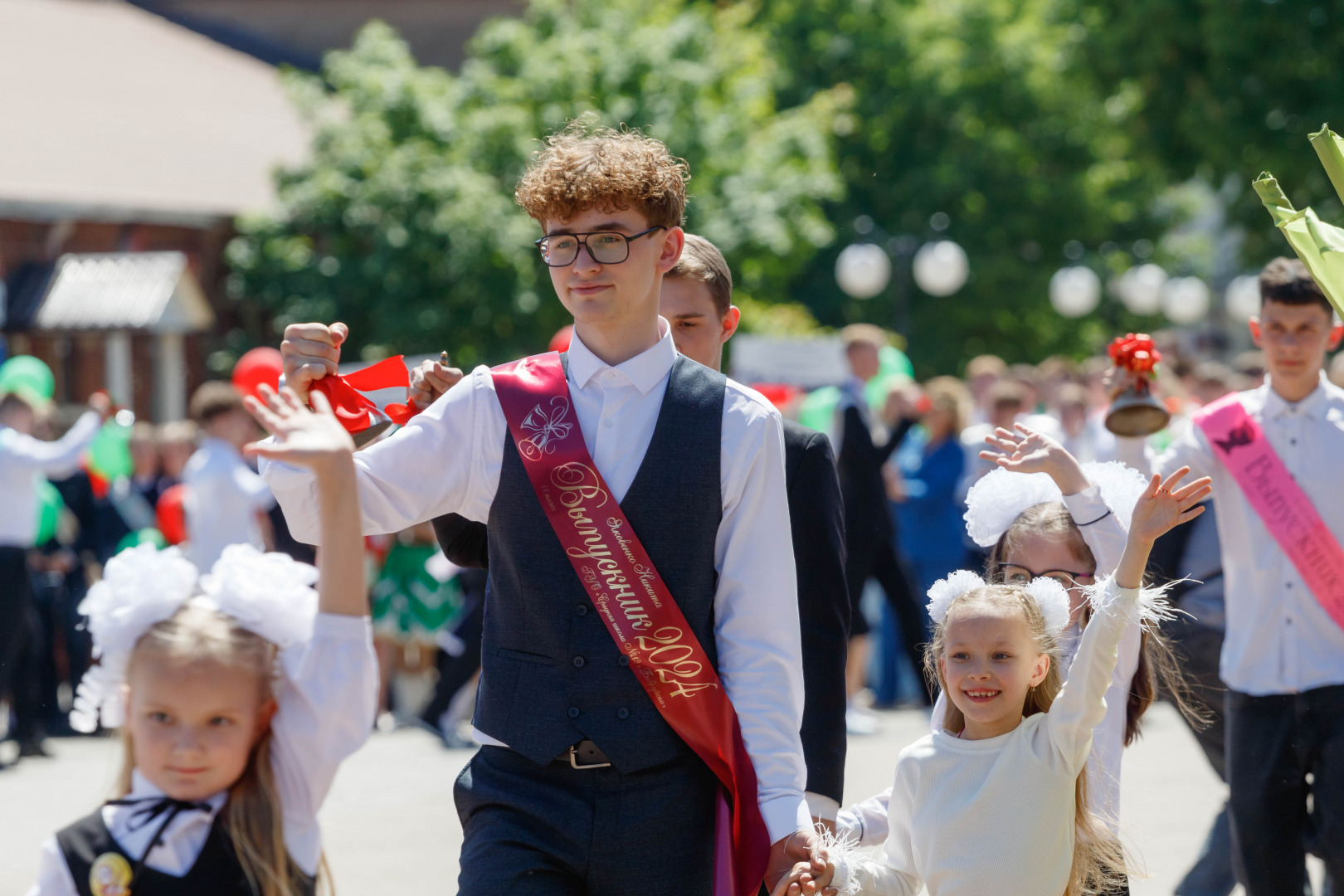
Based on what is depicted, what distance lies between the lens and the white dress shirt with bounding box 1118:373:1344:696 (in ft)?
14.5

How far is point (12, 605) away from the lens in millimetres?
8508

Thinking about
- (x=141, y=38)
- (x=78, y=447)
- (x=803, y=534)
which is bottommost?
(x=803, y=534)

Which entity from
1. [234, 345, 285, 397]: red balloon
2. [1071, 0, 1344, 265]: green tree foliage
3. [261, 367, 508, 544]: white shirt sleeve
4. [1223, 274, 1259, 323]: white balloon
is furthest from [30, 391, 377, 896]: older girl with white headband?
[1223, 274, 1259, 323]: white balloon

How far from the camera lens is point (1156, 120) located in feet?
62.8

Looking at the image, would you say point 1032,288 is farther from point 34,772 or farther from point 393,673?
point 34,772

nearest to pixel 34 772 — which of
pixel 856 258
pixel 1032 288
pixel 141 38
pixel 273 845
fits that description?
pixel 273 845

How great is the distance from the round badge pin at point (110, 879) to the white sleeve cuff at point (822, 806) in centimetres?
A: 140

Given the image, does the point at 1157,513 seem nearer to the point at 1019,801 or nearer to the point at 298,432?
the point at 1019,801

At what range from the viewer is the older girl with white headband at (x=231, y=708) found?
2.64 m

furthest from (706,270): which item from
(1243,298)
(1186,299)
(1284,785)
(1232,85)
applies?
(1186,299)

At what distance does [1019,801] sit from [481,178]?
14835 mm

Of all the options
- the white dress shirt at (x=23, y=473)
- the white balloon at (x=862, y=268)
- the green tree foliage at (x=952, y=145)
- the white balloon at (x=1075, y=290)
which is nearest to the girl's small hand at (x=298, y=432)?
the white dress shirt at (x=23, y=473)

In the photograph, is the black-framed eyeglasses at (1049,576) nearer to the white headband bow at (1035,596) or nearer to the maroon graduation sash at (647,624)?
the white headband bow at (1035,596)

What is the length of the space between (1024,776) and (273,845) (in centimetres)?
145
